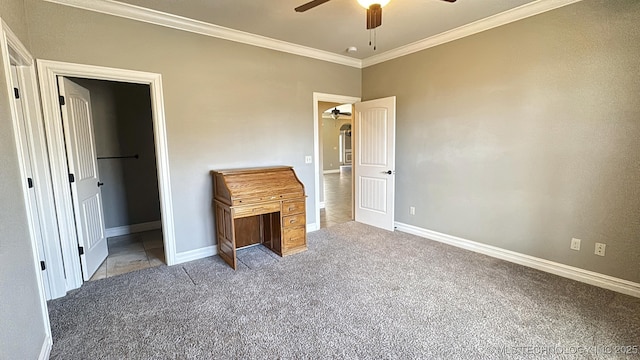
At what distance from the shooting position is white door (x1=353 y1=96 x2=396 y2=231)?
408 centimetres

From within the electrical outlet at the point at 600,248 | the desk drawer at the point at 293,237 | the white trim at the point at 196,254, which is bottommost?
the white trim at the point at 196,254

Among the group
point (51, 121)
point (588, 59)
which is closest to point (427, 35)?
point (588, 59)

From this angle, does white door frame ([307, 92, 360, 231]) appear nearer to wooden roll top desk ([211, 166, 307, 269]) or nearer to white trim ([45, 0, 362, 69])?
white trim ([45, 0, 362, 69])

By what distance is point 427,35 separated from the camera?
3473 millimetres

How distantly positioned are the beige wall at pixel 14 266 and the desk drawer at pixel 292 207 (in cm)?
209

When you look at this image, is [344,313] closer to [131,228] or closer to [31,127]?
[31,127]

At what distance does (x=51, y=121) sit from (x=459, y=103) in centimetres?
417

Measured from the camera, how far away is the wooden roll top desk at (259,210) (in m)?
3.03

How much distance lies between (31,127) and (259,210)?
6.65 ft

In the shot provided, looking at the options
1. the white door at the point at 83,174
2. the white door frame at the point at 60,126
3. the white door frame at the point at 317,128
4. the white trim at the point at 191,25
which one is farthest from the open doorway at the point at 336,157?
the white door at the point at 83,174

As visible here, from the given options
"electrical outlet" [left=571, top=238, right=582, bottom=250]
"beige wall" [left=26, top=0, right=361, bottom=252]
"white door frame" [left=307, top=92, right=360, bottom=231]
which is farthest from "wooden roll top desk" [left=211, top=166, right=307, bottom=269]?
"electrical outlet" [left=571, top=238, right=582, bottom=250]

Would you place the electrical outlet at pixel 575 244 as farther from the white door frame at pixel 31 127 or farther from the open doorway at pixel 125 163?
the open doorway at pixel 125 163

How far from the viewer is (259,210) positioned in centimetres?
313

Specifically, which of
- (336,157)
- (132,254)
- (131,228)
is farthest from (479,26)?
(336,157)
